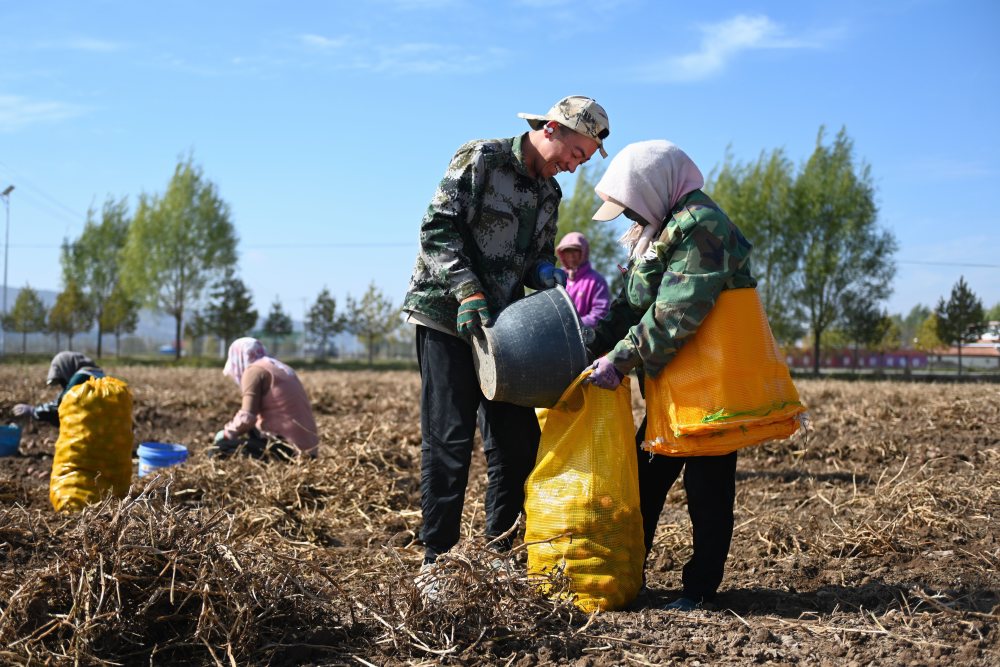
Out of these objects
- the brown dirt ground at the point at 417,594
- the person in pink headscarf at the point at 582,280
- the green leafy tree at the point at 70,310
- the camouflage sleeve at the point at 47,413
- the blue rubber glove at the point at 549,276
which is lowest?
the brown dirt ground at the point at 417,594

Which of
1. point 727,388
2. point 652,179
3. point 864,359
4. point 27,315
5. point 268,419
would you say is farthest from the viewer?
point 864,359

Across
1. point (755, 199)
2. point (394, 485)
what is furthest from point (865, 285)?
point (394, 485)

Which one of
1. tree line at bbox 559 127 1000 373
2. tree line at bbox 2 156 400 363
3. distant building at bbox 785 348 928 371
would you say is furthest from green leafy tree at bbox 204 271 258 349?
distant building at bbox 785 348 928 371

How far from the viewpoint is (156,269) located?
42.8 metres

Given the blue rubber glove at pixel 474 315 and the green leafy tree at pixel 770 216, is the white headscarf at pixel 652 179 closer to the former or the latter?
the blue rubber glove at pixel 474 315

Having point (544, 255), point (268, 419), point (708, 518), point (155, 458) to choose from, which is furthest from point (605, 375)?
point (155, 458)

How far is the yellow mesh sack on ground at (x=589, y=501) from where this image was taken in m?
3.13

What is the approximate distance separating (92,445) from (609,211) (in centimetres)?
323

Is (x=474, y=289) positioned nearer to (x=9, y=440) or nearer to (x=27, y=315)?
(x=9, y=440)

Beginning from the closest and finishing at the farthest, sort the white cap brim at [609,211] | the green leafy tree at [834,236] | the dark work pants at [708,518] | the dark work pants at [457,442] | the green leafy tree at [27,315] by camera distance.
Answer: the dark work pants at [708,518]
the white cap brim at [609,211]
the dark work pants at [457,442]
the green leafy tree at [834,236]
the green leafy tree at [27,315]

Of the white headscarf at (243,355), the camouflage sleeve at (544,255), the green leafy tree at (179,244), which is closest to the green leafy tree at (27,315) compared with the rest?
the green leafy tree at (179,244)

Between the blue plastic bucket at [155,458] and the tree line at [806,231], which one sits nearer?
the blue plastic bucket at [155,458]

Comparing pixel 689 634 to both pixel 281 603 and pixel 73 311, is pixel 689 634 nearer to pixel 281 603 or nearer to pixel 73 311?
pixel 281 603

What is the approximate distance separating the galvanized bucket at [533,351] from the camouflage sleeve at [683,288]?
0.19 m
